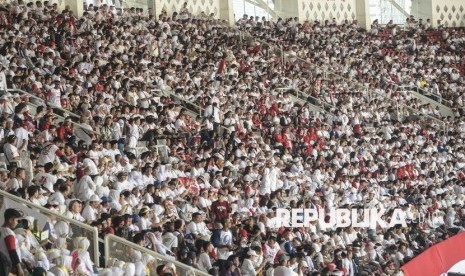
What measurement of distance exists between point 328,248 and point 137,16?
1266cm

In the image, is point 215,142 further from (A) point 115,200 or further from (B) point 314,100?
(B) point 314,100

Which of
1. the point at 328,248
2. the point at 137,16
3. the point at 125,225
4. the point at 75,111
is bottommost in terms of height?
the point at 328,248

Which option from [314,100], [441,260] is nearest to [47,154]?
[441,260]

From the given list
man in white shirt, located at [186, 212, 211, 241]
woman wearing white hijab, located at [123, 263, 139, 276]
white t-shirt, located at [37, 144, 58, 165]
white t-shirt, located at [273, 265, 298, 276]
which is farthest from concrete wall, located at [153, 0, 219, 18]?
woman wearing white hijab, located at [123, 263, 139, 276]

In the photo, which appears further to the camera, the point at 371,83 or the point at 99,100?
the point at 371,83

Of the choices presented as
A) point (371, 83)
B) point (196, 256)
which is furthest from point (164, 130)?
point (371, 83)

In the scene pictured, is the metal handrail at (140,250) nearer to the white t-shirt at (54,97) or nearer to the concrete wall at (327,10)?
the white t-shirt at (54,97)

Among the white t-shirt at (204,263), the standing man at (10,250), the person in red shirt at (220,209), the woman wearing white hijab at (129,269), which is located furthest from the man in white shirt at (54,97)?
the standing man at (10,250)

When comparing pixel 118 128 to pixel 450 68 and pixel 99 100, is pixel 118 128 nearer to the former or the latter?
pixel 99 100

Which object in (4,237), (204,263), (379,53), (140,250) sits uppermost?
(379,53)

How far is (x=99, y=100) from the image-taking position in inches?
847

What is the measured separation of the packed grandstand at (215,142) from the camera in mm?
16953

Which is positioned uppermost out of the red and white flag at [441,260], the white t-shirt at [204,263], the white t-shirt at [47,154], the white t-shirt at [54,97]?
the white t-shirt at [54,97]

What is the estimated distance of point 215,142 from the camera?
23547 mm
